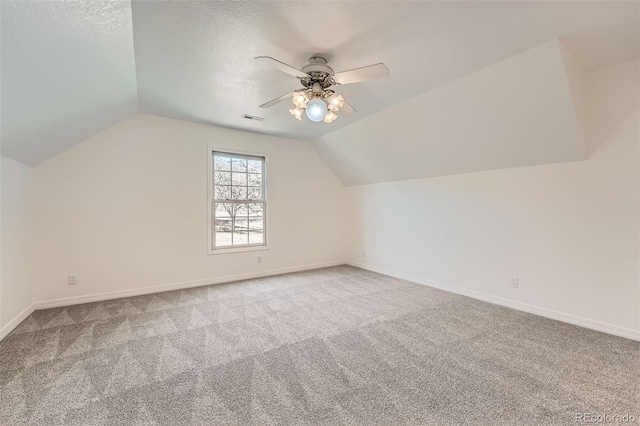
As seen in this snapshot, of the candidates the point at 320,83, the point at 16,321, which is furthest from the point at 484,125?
the point at 16,321

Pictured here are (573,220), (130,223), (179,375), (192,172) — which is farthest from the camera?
(192,172)

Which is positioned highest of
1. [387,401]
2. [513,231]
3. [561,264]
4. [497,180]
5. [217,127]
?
[217,127]

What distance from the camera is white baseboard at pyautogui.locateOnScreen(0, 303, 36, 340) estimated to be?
2.59 m

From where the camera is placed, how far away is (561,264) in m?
3.00

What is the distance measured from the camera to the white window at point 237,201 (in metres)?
4.54

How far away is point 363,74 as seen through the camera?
85.8 inches

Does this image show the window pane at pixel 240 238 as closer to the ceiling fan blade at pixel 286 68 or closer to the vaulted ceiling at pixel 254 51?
the vaulted ceiling at pixel 254 51

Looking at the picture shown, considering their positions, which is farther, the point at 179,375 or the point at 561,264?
the point at 561,264

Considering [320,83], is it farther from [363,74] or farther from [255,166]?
[255,166]

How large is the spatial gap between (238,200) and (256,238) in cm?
76

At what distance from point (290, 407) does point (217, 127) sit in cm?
404

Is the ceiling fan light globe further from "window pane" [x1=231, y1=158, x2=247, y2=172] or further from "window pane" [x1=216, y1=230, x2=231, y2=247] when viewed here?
"window pane" [x1=216, y1=230, x2=231, y2=247]

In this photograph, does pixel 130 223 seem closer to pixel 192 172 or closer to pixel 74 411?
pixel 192 172

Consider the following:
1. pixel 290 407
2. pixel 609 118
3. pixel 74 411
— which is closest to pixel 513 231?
pixel 609 118
